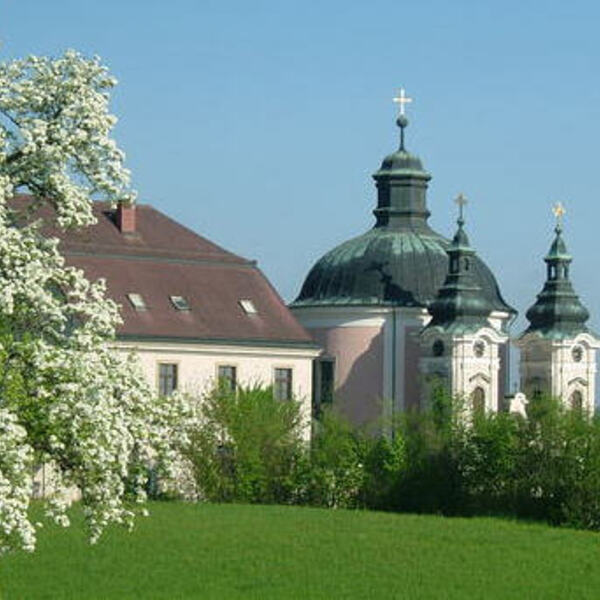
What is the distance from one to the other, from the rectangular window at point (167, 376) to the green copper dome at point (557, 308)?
23121 mm

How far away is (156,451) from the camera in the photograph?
20.9 metres

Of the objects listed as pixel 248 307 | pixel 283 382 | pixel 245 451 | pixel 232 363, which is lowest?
pixel 245 451

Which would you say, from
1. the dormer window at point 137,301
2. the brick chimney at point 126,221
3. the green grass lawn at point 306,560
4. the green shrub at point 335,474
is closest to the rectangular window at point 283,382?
the dormer window at point 137,301

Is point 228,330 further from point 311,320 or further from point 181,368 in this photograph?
point 311,320

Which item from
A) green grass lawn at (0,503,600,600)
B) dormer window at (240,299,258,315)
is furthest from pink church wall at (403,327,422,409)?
green grass lawn at (0,503,600,600)

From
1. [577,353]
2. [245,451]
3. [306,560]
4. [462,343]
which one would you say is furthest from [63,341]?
[577,353]

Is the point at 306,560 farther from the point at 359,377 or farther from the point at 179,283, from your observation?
the point at 359,377

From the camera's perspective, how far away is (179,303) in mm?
70625

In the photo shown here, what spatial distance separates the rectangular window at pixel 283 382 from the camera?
73.1 meters

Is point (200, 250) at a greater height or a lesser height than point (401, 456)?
greater

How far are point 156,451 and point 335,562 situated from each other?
18.9 m

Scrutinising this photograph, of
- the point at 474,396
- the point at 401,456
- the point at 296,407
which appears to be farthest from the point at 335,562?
the point at 474,396

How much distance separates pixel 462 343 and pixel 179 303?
17.3 metres

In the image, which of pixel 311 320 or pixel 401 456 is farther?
pixel 311 320
